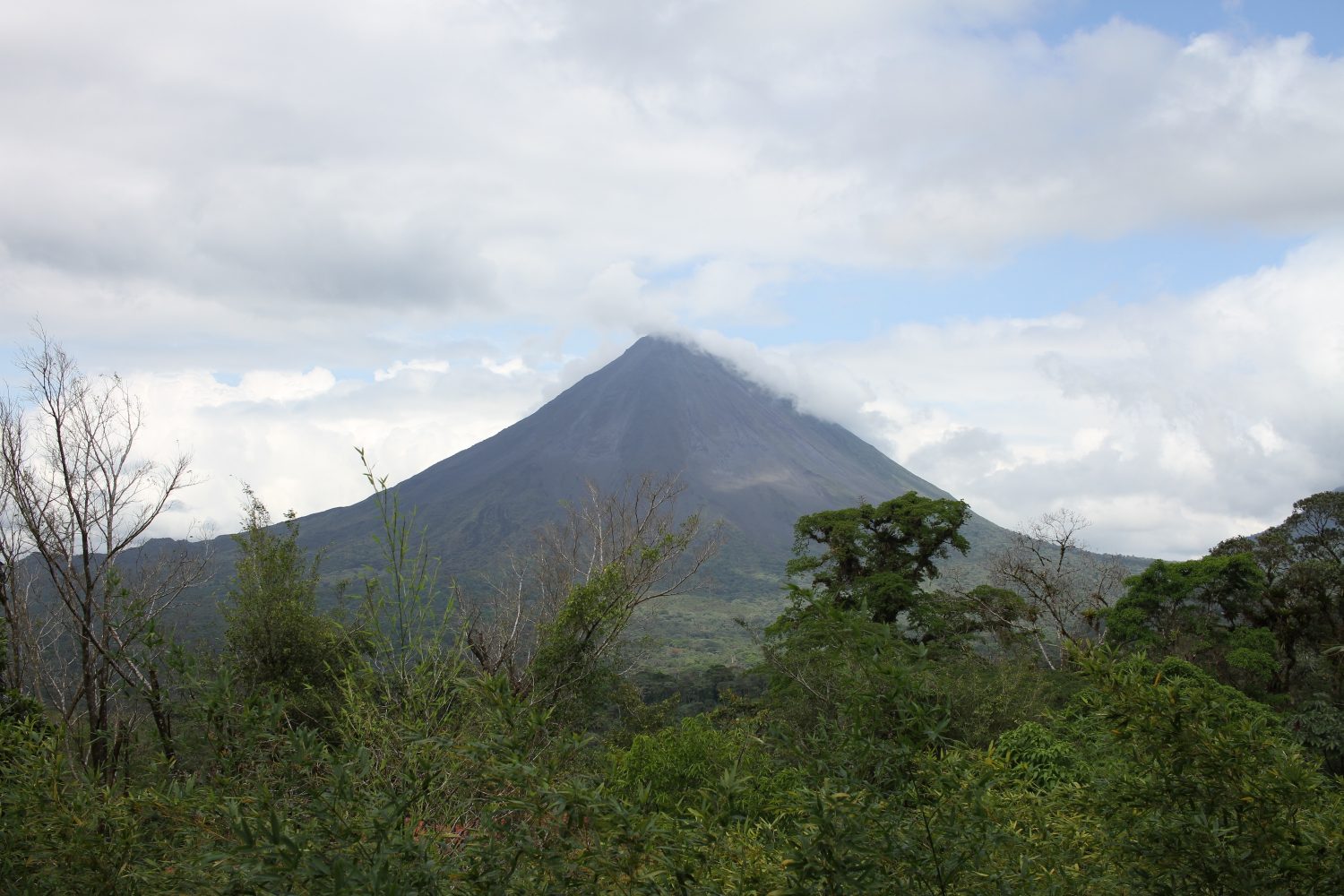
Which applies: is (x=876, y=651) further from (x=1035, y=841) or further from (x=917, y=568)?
(x=917, y=568)

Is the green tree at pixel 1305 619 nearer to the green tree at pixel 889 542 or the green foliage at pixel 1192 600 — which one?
the green foliage at pixel 1192 600

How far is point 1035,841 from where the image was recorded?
3.10 metres

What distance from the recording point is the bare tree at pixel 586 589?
15.0 metres

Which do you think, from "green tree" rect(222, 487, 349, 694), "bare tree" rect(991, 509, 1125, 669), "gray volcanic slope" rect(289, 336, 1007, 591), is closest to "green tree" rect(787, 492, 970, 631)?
"bare tree" rect(991, 509, 1125, 669)

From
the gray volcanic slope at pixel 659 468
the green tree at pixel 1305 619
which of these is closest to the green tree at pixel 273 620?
the green tree at pixel 1305 619

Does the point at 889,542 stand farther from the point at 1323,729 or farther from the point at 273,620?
the point at 273,620

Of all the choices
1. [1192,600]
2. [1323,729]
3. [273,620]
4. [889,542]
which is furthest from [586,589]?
[1192,600]

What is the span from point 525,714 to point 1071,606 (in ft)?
75.7

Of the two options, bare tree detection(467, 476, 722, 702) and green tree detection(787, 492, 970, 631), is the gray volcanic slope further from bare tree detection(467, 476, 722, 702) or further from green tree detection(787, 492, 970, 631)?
bare tree detection(467, 476, 722, 702)

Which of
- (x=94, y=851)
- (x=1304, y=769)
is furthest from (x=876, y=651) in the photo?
(x=94, y=851)

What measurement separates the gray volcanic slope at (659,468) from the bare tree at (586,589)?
66.3 m

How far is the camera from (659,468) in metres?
136

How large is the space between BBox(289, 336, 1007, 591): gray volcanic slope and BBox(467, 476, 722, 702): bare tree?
66340mm

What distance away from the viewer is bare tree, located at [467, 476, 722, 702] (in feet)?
49.2
